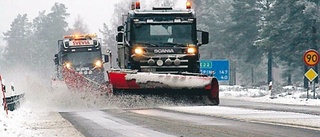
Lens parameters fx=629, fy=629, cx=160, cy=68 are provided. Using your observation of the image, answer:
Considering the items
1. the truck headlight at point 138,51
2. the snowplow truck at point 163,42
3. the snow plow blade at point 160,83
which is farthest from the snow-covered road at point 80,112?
the truck headlight at point 138,51

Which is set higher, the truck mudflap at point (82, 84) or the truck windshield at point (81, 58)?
the truck windshield at point (81, 58)

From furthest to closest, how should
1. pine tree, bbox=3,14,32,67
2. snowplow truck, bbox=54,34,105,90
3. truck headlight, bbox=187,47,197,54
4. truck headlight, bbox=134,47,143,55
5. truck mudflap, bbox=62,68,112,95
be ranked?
pine tree, bbox=3,14,32,67 < snowplow truck, bbox=54,34,105,90 < truck headlight, bbox=187,47,197,54 < truck headlight, bbox=134,47,143,55 < truck mudflap, bbox=62,68,112,95

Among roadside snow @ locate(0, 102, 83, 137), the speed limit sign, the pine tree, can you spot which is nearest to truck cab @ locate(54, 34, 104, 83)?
the speed limit sign

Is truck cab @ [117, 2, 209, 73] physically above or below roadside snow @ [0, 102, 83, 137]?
above

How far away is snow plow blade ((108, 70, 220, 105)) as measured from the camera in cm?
1825

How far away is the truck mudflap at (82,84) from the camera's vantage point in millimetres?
19078

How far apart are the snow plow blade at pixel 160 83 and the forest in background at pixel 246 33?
2737 centimetres

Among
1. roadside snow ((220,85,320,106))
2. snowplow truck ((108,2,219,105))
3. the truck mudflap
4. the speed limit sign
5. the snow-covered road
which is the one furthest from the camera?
the speed limit sign

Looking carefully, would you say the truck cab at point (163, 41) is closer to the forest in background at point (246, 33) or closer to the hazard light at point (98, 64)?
the hazard light at point (98, 64)

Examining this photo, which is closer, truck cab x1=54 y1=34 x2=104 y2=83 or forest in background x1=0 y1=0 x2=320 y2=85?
truck cab x1=54 y1=34 x2=104 y2=83

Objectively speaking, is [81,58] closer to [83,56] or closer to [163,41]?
[83,56]

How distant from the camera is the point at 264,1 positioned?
2510 inches

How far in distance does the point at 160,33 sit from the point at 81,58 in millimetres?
17397

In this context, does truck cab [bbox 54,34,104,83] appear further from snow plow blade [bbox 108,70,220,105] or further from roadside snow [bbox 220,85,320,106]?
snow plow blade [bbox 108,70,220,105]
